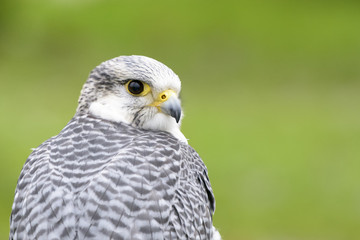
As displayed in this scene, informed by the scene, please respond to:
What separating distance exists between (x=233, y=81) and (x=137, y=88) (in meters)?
10.3

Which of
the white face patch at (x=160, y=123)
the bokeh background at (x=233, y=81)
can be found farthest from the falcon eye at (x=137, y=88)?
the bokeh background at (x=233, y=81)

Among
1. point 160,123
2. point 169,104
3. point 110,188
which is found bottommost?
point 110,188

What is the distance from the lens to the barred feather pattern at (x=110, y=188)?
126 inches

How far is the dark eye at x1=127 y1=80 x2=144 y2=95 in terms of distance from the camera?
3877mm

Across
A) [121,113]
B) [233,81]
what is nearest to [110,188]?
[121,113]

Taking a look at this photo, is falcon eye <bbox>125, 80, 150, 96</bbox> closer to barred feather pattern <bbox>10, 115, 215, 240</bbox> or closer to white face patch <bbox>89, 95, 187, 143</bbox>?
white face patch <bbox>89, 95, 187, 143</bbox>

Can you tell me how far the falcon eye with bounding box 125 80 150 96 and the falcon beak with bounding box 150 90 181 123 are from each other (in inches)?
3.4

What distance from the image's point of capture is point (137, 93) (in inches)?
154

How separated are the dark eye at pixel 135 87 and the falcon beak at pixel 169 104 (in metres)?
0.11

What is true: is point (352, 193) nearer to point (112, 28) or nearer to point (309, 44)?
point (309, 44)

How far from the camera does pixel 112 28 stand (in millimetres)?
14711

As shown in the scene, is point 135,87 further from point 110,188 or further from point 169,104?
point 110,188

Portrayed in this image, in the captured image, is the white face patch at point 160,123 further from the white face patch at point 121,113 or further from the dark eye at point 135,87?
the dark eye at point 135,87

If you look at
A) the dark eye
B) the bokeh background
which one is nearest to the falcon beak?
the dark eye
